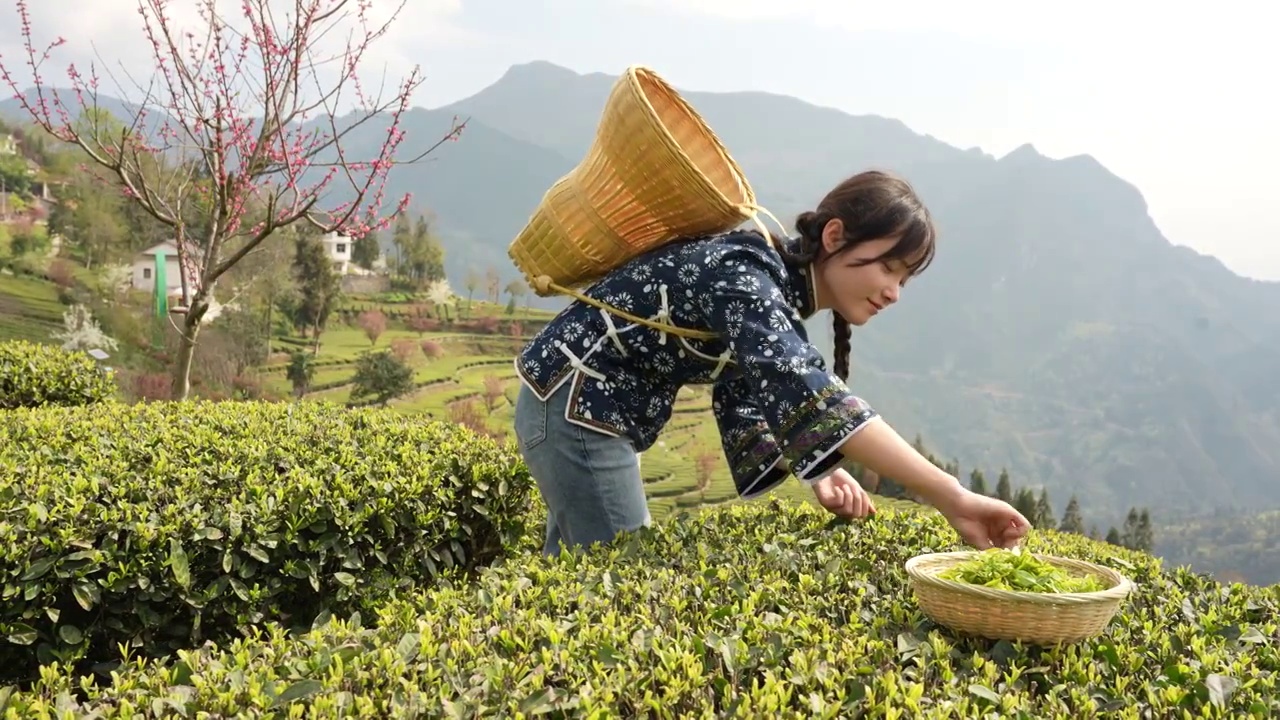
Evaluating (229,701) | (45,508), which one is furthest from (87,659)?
(229,701)

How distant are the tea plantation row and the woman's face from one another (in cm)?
74

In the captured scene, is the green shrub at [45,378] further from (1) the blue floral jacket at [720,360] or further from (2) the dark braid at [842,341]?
(2) the dark braid at [842,341]

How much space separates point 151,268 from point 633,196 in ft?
58.1

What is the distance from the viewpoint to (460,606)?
2.00 m

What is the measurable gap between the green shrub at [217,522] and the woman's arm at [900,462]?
211 centimetres

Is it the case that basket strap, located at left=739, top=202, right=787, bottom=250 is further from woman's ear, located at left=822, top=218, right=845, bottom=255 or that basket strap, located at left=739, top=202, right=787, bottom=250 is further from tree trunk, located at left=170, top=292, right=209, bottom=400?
tree trunk, located at left=170, top=292, right=209, bottom=400

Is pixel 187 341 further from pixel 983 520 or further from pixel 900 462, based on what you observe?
pixel 983 520

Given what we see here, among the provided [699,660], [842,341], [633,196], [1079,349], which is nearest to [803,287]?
[842,341]

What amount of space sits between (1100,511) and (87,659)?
118 meters

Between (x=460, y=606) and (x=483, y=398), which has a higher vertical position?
(x=460, y=606)

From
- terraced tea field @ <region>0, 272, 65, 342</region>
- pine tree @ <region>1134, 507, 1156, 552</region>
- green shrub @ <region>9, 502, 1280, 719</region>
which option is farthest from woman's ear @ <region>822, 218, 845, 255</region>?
pine tree @ <region>1134, 507, 1156, 552</region>

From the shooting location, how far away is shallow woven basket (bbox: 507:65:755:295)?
244 centimetres

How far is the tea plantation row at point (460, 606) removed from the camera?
61.6 inches

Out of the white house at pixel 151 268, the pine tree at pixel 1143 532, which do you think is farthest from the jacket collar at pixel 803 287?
the pine tree at pixel 1143 532
